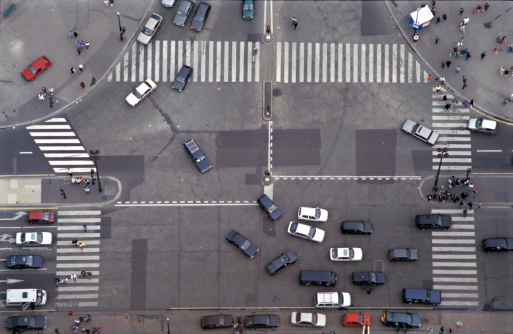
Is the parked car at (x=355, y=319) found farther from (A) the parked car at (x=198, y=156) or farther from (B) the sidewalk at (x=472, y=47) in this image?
(B) the sidewalk at (x=472, y=47)

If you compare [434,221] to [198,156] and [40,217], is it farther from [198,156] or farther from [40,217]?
[40,217]

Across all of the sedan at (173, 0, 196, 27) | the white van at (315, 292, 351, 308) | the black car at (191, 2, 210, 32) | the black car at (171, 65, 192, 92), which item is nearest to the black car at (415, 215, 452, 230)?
the white van at (315, 292, 351, 308)

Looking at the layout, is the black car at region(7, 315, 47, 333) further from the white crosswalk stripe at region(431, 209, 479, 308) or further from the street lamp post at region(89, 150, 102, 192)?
the white crosswalk stripe at region(431, 209, 479, 308)

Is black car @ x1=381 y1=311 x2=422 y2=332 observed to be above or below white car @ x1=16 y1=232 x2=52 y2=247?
below

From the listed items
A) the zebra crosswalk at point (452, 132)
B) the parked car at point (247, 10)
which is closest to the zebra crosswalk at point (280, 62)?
the parked car at point (247, 10)

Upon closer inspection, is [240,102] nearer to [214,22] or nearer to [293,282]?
[214,22]

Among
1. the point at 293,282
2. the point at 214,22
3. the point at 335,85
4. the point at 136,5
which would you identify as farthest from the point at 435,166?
the point at 136,5
